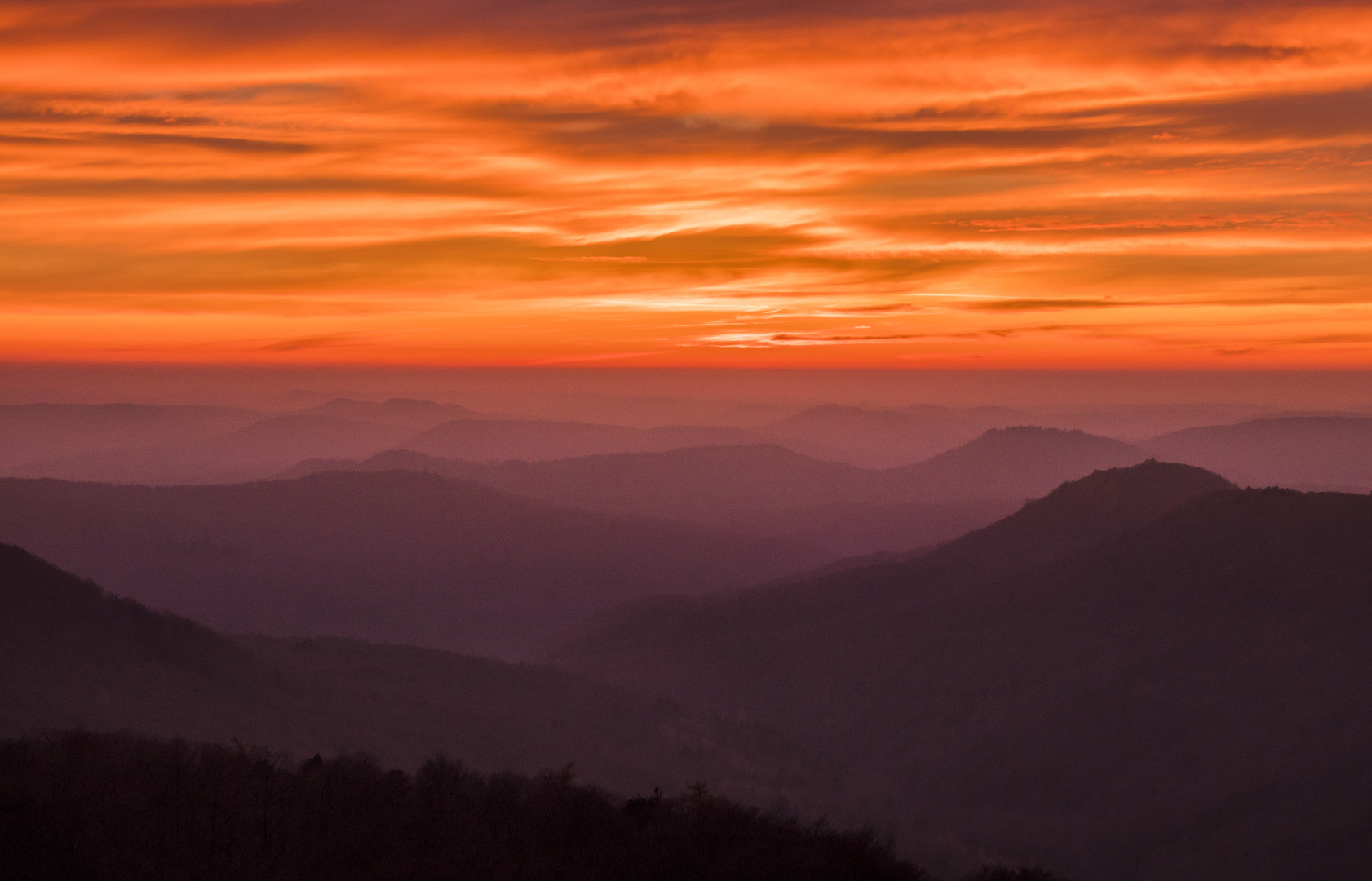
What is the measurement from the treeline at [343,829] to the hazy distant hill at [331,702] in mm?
31571

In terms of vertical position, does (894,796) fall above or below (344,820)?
below

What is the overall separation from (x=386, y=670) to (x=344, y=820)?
304 feet

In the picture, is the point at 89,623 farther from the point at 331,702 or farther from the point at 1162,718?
the point at 1162,718

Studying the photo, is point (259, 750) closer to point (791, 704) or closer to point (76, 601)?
point (76, 601)

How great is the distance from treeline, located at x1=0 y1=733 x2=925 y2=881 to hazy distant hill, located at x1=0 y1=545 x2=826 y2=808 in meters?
31.6

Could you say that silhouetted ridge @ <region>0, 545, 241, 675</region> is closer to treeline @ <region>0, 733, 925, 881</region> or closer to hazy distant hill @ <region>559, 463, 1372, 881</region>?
treeline @ <region>0, 733, 925, 881</region>

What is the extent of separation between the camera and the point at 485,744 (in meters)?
130

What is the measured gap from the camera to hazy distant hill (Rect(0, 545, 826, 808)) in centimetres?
10838

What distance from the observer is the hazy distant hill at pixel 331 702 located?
108 metres

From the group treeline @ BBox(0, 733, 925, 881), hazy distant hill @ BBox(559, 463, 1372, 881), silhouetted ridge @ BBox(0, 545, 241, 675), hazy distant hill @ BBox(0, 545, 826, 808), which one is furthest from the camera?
hazy distant hill @ BBox(559, 463, 1372, 881)

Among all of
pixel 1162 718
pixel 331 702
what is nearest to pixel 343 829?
pixel 331 702

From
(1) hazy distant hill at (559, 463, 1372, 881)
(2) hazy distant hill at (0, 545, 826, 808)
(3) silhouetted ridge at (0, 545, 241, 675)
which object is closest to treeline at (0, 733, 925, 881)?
(2) hazy distant hill at (0, 545, 826, 808)

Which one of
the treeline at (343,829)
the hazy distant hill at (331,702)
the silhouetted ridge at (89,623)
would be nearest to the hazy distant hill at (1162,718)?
the hazy distant hill at (331,702)

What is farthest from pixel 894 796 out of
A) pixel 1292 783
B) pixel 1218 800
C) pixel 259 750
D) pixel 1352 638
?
pixel 259 750
